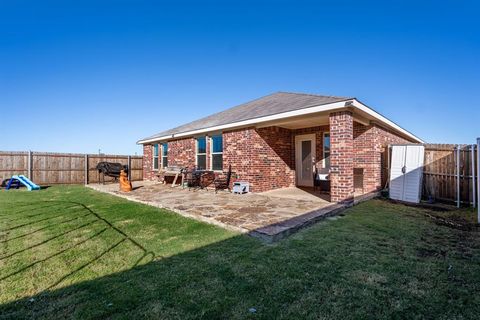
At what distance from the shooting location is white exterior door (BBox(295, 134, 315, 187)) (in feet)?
31.5

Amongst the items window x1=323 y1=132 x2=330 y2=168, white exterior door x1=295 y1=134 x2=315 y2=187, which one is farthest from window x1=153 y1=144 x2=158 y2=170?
window x1=323 y1=132 x2=330 y2=168

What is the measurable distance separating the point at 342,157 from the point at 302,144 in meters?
3.81

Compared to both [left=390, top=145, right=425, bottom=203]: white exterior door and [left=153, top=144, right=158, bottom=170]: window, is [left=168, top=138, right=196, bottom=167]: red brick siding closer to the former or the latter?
[left=153, top=144, right=158, bottom=170]: window

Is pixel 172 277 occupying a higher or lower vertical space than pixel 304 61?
lower

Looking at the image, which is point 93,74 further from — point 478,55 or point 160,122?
point 478,55

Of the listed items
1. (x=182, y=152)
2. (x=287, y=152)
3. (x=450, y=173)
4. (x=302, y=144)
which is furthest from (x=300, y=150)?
(x=182, y=152)

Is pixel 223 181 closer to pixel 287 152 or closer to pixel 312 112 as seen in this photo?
pixel 287 152

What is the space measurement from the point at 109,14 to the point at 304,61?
28.0 ft

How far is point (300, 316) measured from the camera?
6.06 ft

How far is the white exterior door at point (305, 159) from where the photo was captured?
959 cm

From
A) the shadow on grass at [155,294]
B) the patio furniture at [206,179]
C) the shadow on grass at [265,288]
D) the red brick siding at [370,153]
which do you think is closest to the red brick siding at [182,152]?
the patio furniture at [206,179]

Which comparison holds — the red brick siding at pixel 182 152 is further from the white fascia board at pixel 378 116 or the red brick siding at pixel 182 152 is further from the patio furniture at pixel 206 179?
the white fascia board at pixel 378 116

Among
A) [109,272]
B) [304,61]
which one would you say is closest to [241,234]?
[109,272]

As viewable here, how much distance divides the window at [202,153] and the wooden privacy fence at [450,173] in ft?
26.9
